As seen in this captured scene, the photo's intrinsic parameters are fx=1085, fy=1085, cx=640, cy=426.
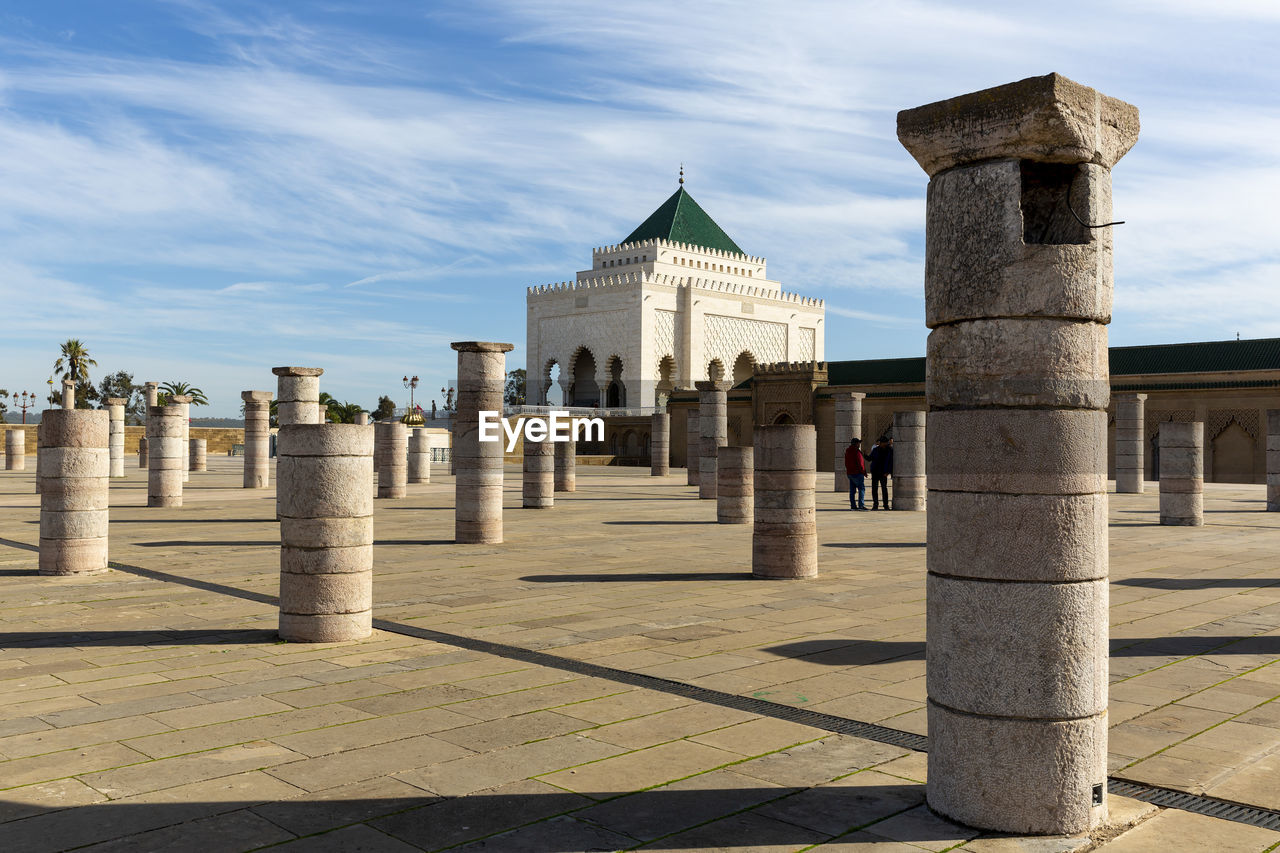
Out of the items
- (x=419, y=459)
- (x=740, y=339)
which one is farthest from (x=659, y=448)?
(x=740, y=339)

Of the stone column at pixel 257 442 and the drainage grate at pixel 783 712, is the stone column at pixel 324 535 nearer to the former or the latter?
the drainage grate at pixel 783 712

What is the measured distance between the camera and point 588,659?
610cm

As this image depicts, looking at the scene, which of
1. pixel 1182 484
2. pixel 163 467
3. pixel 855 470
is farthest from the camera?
pixel 855 470

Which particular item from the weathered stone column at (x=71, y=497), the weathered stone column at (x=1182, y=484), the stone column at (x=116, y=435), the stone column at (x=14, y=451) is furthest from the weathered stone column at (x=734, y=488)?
the stone column at (x=14, y=451)

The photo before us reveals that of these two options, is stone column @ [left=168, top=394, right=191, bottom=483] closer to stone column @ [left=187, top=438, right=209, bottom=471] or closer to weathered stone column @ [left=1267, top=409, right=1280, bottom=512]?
stone column @ [left=187, top=438, right=209, bottom=471]

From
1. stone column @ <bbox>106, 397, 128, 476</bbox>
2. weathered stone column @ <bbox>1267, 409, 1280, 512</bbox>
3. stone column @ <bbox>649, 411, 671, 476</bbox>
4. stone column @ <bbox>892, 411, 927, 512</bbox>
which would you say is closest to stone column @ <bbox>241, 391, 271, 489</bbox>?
stone column @ <bbox>106, 397, 128, 476</bbox>

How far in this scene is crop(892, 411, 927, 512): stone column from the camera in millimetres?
19078

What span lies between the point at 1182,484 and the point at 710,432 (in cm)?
898

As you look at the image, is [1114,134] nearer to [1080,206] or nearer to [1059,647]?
[1080,206]

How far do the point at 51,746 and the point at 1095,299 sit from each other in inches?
169

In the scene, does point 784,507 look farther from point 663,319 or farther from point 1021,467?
→ point 663,319

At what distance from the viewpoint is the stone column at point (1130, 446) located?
2256cm

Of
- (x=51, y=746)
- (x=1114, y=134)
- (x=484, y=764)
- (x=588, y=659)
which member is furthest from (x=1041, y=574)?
(x=51, y=746)

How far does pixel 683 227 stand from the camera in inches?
2482
